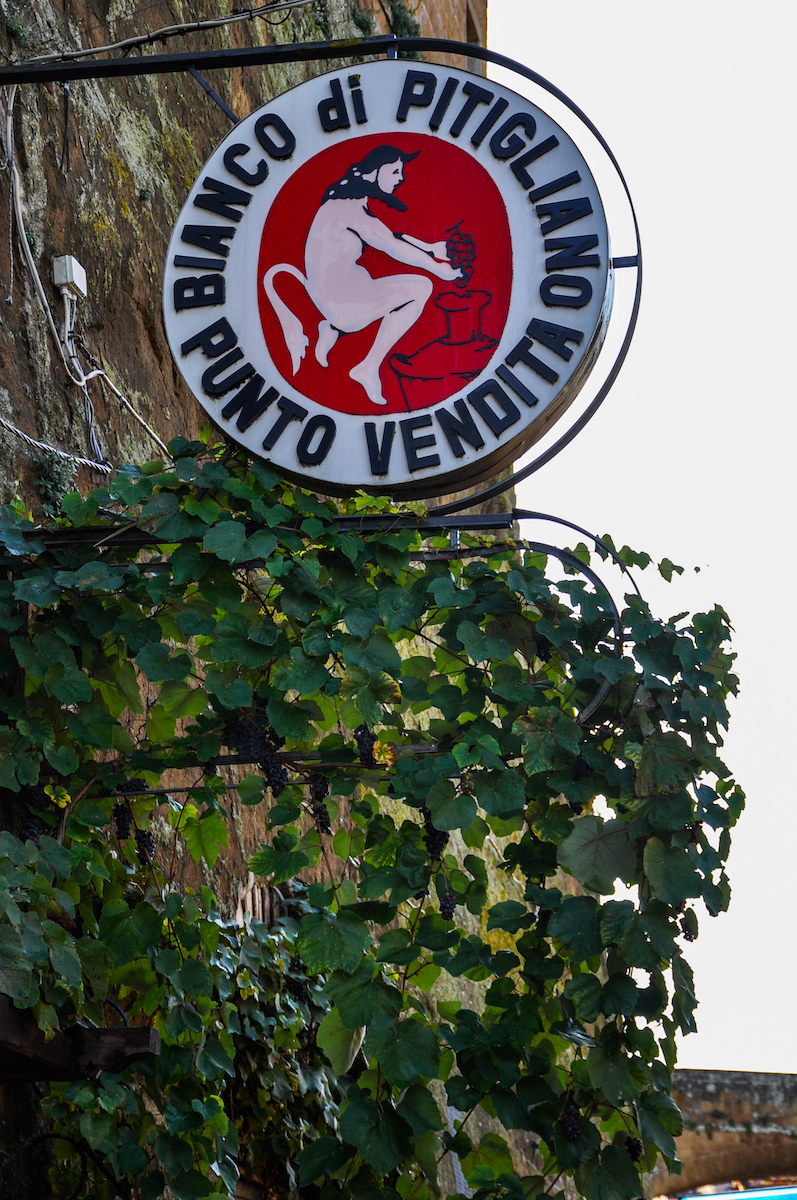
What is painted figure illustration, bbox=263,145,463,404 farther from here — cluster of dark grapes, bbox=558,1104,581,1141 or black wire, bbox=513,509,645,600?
cluster of dark grapes, bbox=558,1104,581,1141

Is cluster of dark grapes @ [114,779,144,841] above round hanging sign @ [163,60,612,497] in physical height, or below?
below

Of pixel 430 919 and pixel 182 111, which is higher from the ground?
pixel 182 111

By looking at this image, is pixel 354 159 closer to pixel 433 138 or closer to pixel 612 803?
pixel 433 138

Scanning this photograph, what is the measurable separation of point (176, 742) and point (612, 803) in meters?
0.85

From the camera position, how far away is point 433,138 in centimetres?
253

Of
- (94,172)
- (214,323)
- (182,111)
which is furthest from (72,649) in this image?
(182,111)

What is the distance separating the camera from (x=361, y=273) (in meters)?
2.49

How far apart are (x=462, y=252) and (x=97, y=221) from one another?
6.39 ft

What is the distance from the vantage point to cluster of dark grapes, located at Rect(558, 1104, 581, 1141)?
202cm

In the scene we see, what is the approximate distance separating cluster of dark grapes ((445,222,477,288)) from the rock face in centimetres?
134

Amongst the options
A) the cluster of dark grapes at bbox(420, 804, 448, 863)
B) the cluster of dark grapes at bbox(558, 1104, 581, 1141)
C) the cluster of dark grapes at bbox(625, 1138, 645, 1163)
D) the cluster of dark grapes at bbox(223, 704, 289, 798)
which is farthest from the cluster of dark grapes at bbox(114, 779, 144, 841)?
the cluster of dark grapes at bbox(625, 1138, 645, 1163)

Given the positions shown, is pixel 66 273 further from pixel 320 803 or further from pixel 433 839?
pixel 433 839

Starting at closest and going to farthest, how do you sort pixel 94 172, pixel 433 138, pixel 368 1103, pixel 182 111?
pixel 368 1103, pixel 433 138, pixel 94 172, pixel 182 111

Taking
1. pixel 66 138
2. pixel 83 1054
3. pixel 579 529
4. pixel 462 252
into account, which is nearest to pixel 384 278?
pixel 462 252
